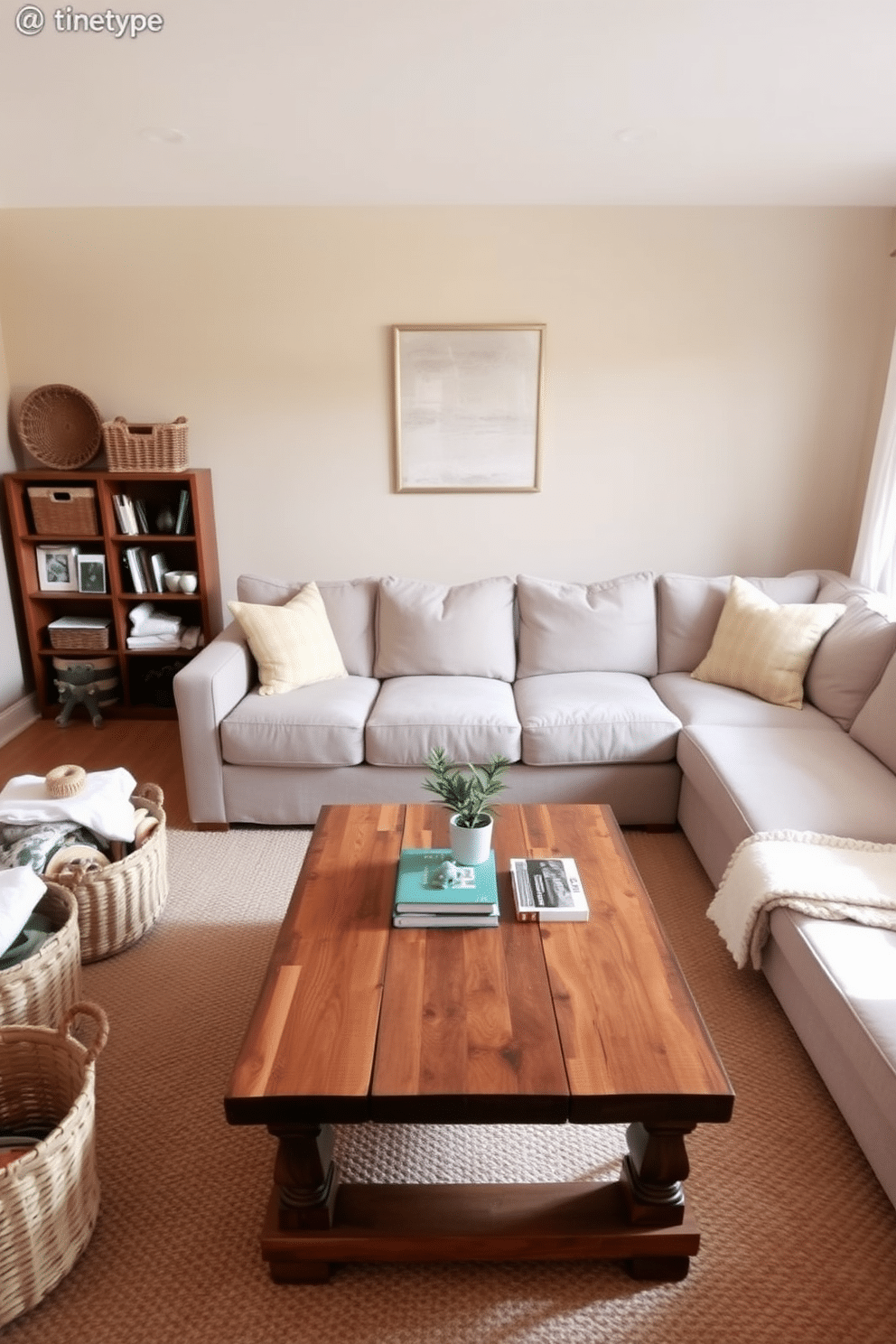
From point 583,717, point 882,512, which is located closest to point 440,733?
point 583,717

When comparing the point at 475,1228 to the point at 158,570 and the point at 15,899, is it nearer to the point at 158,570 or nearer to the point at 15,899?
the point at 15,899

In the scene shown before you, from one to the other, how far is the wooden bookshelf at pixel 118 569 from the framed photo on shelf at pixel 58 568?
22 millimetres

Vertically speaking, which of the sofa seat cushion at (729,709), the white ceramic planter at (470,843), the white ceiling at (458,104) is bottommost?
the sofa seat cushion at (729,709)

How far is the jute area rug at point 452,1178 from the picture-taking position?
1455mm

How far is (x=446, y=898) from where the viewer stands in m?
1.84

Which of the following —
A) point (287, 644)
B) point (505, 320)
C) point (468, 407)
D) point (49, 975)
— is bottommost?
point (49, 975)

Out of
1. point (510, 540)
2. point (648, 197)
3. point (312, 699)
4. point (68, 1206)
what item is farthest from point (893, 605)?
point (68, 1206)

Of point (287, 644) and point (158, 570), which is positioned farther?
point (158, 570)

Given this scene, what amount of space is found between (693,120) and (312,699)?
2.28 metres

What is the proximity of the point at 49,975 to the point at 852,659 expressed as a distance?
8.59ft

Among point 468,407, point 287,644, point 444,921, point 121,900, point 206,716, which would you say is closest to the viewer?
point 444,921

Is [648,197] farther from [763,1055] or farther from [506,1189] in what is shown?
[506,1189]

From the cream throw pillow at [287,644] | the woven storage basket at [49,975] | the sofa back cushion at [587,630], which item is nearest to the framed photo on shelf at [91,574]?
the cream throw pillow at [287,644]

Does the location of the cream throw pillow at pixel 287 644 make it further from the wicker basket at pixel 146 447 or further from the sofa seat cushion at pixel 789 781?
the sofa seat cushion at pixel 789 781
